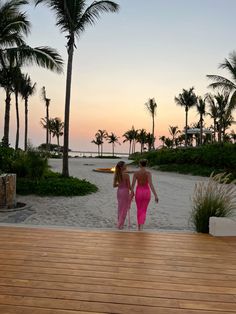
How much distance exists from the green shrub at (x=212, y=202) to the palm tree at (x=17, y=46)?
11806 mm

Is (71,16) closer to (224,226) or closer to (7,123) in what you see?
(7,123)

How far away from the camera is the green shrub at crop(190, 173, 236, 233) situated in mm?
6008

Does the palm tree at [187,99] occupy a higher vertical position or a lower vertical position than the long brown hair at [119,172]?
higher

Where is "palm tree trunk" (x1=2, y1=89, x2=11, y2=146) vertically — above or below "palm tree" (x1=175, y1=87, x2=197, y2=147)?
below

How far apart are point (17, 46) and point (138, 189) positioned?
13194mm

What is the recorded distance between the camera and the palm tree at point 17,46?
1606cm

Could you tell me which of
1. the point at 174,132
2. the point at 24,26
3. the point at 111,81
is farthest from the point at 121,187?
the point at 174,132

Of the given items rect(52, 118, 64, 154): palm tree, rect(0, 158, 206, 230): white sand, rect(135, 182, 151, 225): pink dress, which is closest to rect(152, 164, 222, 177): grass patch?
rect(0, 158, 206, 230): white sand

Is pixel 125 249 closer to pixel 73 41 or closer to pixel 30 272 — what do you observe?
pixel 30 272

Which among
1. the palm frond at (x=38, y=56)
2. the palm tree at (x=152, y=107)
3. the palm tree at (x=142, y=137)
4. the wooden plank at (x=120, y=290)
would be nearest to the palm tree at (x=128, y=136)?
the palm tree at (x=142, y=137)

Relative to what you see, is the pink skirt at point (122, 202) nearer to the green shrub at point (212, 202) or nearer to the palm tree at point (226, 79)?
the green shrub at point (212, 202)

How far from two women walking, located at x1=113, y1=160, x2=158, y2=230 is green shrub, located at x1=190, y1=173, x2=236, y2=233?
0.89m

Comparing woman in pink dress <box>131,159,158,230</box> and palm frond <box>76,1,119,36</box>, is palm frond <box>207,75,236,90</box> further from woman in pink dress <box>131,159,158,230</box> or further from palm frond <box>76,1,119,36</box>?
woman in pink dress <box>131,159,158,230</box>

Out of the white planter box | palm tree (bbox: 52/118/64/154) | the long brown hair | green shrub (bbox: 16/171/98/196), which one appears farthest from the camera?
palm tree (bbox: 52/118/64/154)
